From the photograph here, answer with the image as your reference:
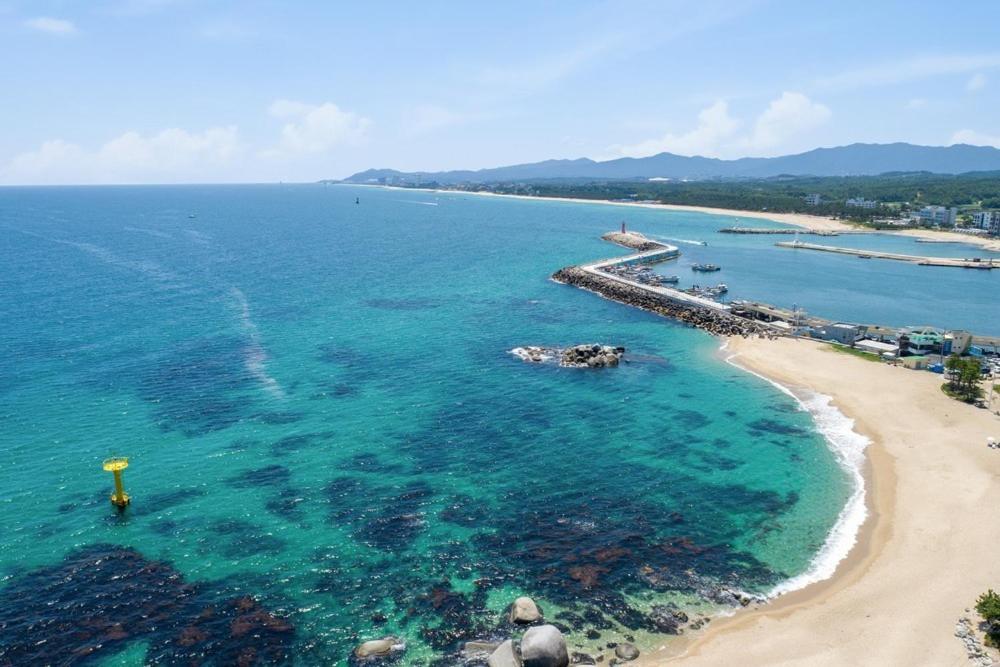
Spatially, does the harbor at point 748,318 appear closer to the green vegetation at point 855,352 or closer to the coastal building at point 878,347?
the coastal building at point 878,347

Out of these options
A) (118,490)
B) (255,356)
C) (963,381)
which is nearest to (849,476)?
(963,381)

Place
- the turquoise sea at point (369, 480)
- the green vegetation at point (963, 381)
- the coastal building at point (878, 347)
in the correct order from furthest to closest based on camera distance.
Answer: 1. the coastal building at point (878, 347)
2. the green vegetation at point (963, 381)
3. the turquoise sea at point (369, 480)

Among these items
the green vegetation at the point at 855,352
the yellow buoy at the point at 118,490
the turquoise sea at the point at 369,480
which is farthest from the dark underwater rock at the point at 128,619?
the green vegetation at the point at 855,352

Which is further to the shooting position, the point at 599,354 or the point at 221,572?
the point at 599,354

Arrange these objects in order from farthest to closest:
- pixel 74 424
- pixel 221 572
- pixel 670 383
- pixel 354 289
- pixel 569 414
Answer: pixel 354 289 < pixel 670 383 < pixel 569 414 < pixel 74 424 < pixel 221 572

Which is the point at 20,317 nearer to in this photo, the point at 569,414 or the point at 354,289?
the point at 354,289

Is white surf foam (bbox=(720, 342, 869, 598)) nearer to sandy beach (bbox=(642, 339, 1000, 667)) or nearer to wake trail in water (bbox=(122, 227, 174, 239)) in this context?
sandy beach (bbox=(642, 339, 1000, 667))

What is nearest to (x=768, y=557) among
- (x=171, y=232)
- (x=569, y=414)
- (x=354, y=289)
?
(x=569, y=414)
